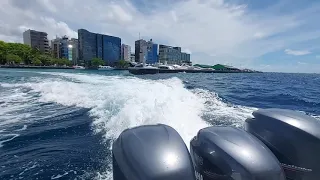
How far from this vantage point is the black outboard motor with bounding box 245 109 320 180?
176 centimetres

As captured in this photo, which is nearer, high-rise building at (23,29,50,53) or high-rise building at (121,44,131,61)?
high-rise building at (23,29,50,53)

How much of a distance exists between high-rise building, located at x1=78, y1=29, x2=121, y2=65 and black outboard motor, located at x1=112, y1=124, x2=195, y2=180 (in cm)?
9628

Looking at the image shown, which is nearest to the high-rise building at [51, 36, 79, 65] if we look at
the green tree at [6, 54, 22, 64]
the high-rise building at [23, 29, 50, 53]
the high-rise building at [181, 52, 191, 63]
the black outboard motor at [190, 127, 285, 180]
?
the high-rise building at [23, 29, 50, 53]

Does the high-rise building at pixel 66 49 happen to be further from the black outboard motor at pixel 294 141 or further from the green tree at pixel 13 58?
the black outboard motor at pixel 294 141

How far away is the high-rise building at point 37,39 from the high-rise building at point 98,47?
20111 millimetres

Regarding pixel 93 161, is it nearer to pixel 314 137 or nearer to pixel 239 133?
pixel 239 133

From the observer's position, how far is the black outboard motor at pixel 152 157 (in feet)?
4.44

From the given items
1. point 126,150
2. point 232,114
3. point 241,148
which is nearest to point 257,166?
point 241,148

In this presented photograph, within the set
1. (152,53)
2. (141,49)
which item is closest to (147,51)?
(152,53)

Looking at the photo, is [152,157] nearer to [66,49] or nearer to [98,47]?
[98,47]

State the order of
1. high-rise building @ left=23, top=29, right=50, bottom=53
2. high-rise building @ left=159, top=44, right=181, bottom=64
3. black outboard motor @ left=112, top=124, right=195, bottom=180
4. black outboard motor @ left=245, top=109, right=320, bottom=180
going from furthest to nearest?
high-rise building @ left=159, top=44, right=181, bottom=64, high-rise building @ left=23, top=29, right=50, bottom=53, black outboard motor @ left=245, top=109, right=320, bottom=180, black outboard motor @ left=112, top=124, right=195, bottom=180

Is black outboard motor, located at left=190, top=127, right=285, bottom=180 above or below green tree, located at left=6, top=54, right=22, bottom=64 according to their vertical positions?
below

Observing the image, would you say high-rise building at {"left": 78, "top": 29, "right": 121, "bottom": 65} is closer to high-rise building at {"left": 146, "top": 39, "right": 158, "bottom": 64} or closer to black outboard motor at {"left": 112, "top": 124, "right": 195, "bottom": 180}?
high-rise building at {"left": 146, "top": 39, "right": 158, "bottom": 64}

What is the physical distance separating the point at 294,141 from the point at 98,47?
107 meters
